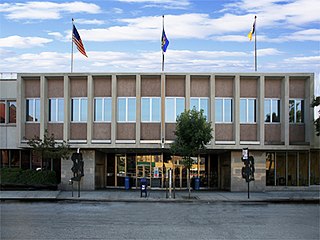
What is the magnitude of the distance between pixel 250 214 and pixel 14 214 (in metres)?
10.2

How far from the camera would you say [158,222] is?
1928cm

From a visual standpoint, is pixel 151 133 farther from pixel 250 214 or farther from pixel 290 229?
pixel 290 229

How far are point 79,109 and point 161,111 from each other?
5896 mm

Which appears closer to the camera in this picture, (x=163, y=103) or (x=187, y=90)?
(x=187, y=90)

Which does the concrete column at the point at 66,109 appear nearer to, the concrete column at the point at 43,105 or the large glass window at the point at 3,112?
the concrete column at the point at 43,105

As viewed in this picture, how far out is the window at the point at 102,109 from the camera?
3650 cm

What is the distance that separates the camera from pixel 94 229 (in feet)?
56.4

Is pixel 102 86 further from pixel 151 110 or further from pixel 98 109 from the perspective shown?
pixel 151 110

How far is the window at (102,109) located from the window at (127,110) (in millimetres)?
782

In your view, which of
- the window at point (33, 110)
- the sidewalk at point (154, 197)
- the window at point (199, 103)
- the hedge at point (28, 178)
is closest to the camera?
the sidewalk at point (154, 197)

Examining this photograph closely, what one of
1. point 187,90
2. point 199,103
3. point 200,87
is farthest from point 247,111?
point 187,90

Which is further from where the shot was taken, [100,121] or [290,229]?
[100,121]

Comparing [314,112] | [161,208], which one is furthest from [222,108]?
[161,208]

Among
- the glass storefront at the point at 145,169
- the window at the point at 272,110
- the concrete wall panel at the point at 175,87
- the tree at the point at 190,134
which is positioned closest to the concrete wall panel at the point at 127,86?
the concrete wall panel at the point at 175,87
